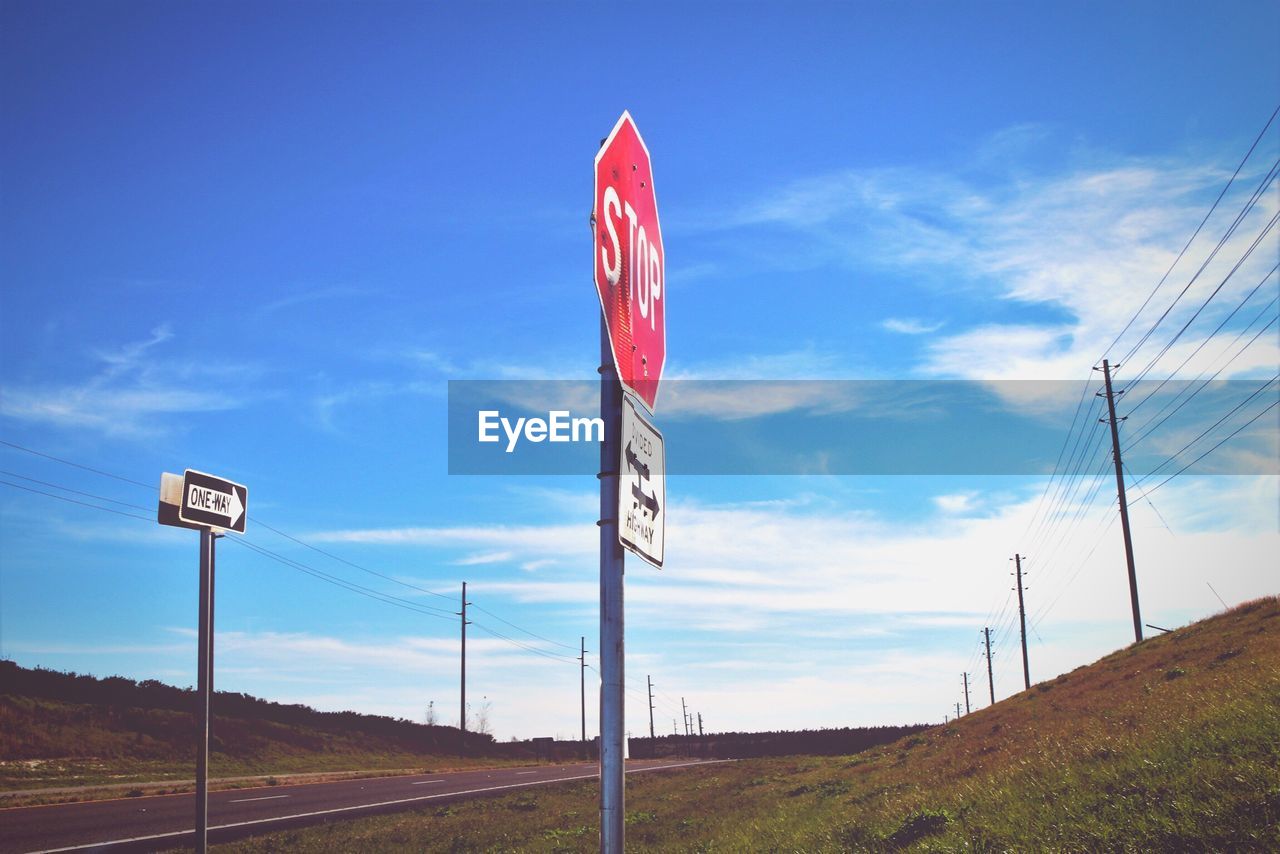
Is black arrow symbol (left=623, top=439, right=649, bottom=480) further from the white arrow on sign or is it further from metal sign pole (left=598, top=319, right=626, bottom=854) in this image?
the white arrow on sign

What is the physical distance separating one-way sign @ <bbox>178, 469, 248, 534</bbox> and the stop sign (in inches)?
138

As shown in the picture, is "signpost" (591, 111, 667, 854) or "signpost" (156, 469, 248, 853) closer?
"signpost" (591, 111, 667, 854)

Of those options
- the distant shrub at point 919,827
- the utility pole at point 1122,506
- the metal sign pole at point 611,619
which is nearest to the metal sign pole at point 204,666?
the metal sign pole at point 611,619

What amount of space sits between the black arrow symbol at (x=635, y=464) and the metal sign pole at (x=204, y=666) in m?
Answer: 3.40

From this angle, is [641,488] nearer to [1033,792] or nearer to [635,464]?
[635,464]

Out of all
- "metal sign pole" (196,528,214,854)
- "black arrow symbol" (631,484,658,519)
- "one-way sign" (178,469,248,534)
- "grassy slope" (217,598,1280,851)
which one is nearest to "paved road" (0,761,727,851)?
"grassy slope" (217,598,1280,851)

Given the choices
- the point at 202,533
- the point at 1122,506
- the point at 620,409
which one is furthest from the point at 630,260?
the point at 1122,506

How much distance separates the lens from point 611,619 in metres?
3.52

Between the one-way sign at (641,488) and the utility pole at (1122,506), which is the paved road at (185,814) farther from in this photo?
the utility pole at (1122,506)

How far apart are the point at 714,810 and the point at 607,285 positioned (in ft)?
69.3

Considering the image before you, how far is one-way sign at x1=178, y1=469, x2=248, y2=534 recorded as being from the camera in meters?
5.84

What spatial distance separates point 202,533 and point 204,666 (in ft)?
2.74

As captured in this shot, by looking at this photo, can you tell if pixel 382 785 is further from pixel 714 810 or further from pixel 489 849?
pixel 489 849

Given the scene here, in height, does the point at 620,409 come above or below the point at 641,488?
above
